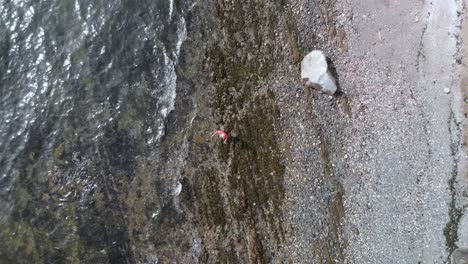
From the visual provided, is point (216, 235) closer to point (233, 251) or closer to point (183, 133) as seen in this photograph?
point (233, 251)

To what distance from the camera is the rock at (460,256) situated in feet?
11.8

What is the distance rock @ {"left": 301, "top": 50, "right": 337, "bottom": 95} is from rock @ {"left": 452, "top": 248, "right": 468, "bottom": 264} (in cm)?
157

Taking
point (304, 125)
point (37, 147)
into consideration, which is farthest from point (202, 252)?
point (37, 147)

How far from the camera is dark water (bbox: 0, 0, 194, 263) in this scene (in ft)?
12.1

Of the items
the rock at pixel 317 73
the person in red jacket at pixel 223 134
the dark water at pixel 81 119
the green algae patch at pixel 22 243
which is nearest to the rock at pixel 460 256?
the rock at pixel 317 73

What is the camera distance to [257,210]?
3.74 m

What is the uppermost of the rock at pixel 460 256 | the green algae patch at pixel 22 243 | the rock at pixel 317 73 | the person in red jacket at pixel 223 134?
the rock at pixel 317 73

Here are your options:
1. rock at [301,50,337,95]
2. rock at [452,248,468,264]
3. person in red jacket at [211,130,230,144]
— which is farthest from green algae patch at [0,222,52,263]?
rock at [452,248,468,264]

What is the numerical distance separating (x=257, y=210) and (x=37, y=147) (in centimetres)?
179

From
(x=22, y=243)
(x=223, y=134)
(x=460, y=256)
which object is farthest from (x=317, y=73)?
(x=22, y=243)

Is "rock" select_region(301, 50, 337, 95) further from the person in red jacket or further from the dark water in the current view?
the dark water

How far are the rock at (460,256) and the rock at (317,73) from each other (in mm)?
1570

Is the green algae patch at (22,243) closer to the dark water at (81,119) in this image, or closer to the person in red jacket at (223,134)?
the dark water at (81,119)

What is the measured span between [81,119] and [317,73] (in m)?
1.88
